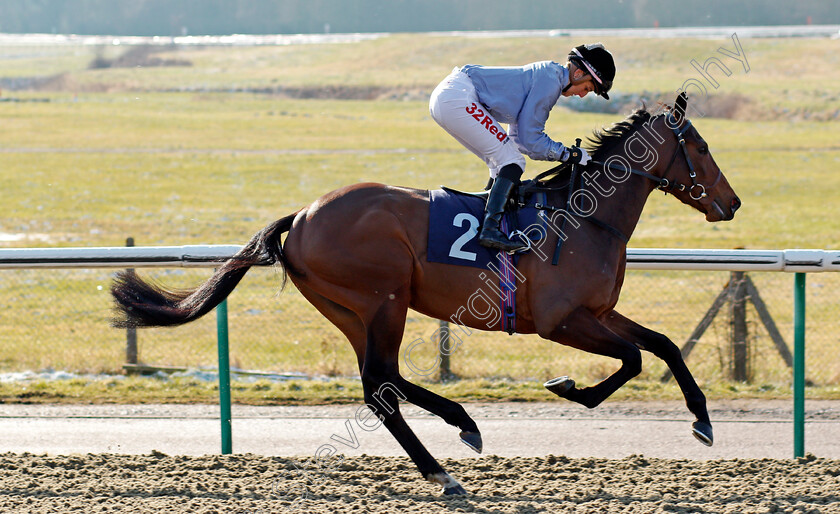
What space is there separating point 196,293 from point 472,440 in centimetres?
161

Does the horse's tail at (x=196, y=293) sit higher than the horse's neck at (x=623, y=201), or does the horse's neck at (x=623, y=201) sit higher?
the horse's neck at (x=623, y=201)

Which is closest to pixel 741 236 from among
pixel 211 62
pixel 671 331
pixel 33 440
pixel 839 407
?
pixel 671 331

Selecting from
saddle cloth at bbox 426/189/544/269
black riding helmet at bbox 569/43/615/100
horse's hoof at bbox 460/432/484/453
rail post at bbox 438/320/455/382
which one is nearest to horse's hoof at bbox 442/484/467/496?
horse's hoof at bbox 460/432/484/453

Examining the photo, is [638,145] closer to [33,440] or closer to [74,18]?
[33,440]

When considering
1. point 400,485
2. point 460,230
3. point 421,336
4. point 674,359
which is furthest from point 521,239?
point 421,336

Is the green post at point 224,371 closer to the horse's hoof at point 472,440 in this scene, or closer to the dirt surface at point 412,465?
the dirt surface at point 412,465

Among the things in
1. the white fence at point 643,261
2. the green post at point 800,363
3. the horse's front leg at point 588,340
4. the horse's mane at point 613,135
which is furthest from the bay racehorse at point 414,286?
the green post at point 800,363

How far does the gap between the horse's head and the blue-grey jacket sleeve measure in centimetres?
67

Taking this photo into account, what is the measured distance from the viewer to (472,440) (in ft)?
14.8

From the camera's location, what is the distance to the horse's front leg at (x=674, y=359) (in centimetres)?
458

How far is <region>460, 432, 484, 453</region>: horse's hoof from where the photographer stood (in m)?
4.52

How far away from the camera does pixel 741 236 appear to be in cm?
1684

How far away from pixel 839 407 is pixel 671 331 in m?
3.61

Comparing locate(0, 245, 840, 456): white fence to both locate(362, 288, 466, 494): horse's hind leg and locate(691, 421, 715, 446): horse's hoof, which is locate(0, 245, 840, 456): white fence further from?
locate(362, 288, 466, 494): horse's hind leg
